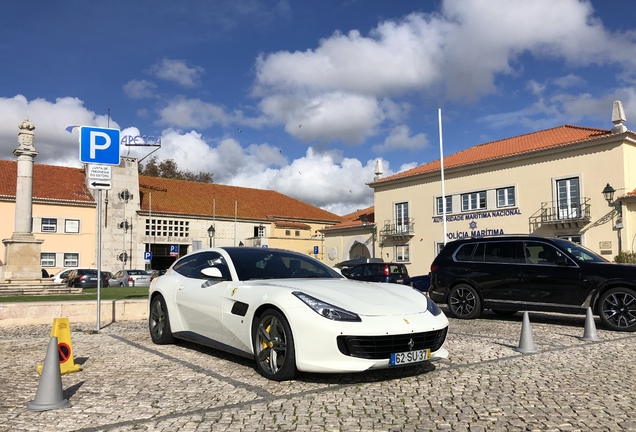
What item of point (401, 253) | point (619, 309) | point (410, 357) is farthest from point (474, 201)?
point (410, 357)

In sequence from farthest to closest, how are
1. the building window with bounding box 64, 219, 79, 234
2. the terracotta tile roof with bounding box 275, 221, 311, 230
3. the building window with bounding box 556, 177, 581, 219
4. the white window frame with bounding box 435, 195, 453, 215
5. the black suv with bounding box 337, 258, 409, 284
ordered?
1. the terracotta tile roof with bounding box 275, 221, 311, 230
2. the building window with bounding box 64, 219, 79, 234
3. the white window frame with bounding box 435, 195, 453, 215
4. the building window with bounding box 556, 177, 581, 219
5. the black suv with bounding box 337, 258, 409, 284

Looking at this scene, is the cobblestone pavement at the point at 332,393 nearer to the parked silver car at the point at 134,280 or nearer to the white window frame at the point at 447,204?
the parked silver car at the point at 134,280

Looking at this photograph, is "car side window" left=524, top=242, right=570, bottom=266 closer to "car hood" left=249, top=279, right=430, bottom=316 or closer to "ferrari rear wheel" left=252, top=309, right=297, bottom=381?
"car hood" left=249, top=279, right=430, bottom=316

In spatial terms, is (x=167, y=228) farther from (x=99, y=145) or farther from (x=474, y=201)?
(x=99, y=145)

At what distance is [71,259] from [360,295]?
4861cm

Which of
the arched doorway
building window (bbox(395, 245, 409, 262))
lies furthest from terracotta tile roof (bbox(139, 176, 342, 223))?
building window (bbox(395, 245, 409, 262))

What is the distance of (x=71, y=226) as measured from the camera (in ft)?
162

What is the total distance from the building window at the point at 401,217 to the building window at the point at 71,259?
93.6ft

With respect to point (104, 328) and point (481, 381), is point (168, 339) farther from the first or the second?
point (481, 381)

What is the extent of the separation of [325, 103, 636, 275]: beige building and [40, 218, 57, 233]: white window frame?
26.2m

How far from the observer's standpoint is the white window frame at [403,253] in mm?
41094

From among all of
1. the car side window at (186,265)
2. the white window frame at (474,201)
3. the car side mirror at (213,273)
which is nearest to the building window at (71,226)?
the white window frame at (474,201)

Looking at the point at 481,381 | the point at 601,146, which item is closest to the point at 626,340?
the point at 481,381

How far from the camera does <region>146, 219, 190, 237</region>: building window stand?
179 ft
